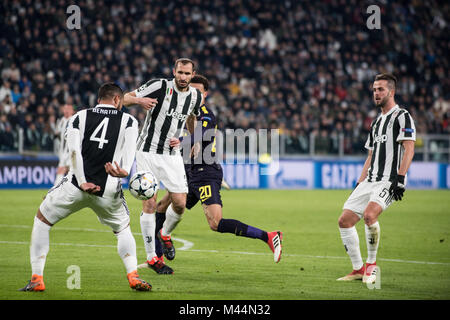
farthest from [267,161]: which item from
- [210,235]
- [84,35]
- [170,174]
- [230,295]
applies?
[230,295]

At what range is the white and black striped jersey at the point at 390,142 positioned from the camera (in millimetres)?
7836

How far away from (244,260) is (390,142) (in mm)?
2554

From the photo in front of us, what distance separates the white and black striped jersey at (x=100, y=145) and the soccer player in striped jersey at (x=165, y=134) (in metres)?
1.79

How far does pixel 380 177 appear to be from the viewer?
312 inches

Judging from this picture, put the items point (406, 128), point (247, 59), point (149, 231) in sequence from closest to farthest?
point (406, 128) → point (149, 231) → point (247, 59)

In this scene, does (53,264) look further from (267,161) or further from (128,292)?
(267,161)

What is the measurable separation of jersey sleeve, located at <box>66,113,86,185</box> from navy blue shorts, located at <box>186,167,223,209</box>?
7.65ft

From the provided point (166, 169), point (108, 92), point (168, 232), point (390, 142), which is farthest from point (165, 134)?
point (390, 142)

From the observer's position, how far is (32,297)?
20.8ft

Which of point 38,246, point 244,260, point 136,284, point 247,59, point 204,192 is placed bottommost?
point 244,260

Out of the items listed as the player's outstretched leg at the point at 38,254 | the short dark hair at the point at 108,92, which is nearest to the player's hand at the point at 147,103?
the short dark hair at the point at 108,92

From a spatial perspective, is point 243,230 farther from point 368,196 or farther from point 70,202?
point 70,202

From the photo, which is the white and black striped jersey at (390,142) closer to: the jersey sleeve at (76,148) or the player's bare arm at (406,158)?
the player's bare arm at (406,158)

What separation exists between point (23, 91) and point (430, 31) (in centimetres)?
2027
